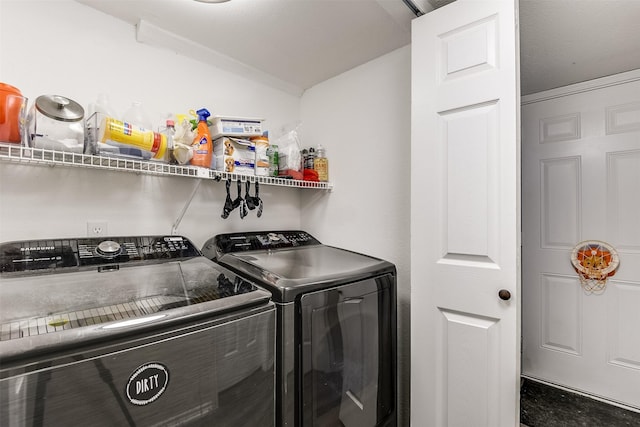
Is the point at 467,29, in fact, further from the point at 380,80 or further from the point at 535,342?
the point at 535,342

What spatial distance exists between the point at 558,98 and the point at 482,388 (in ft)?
7.44

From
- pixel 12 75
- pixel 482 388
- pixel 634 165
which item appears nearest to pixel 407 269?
pixel 482 388

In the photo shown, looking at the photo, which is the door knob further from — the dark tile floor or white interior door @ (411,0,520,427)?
the dark tile floor

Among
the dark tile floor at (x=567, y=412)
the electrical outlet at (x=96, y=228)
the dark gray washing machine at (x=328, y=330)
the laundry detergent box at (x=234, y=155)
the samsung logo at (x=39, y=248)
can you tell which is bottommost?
the dark tile floor at (x=567, y=412)

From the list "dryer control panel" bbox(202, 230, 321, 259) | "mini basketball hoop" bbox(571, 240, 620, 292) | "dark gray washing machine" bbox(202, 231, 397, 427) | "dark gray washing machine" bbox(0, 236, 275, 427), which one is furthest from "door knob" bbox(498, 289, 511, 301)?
"mini basketball hoop" bbox(571, 240, 620, 292)

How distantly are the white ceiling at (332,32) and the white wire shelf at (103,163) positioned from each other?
29.7 inches

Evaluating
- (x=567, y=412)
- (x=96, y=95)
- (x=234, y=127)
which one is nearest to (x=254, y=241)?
(x=234, y=127)

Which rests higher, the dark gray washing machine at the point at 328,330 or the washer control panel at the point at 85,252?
the washer control panel at the point at 85,252

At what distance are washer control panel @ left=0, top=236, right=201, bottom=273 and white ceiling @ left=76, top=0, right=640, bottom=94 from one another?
1030 millimetres

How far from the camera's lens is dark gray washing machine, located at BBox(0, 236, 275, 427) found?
67cm

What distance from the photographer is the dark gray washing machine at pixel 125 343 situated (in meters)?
0.67

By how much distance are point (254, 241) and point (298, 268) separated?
0.49 m

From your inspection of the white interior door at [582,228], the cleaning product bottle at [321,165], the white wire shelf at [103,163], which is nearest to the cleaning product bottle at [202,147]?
the white wire shelf at [103,163]

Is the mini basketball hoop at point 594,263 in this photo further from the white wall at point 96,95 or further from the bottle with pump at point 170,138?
the bottle with pump at point 170,138
